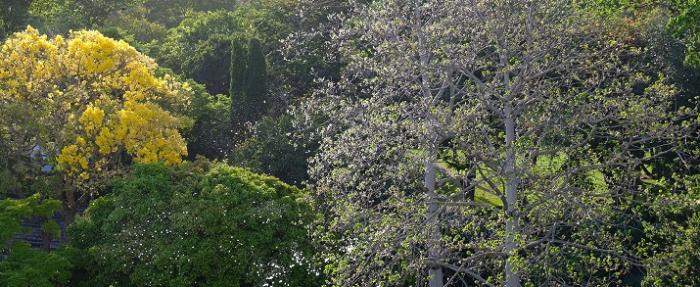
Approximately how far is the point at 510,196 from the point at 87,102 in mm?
14046

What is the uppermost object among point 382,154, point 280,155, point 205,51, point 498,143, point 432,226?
point 205,51

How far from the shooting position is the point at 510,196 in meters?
12.0

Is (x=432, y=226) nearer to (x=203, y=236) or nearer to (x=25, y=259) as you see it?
(x=203, y=236)

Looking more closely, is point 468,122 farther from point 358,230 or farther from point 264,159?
point 264,159

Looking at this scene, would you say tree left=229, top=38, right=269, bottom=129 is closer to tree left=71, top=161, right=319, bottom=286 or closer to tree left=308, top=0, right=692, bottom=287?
tree left=71, top=161, right=319, bottom=286

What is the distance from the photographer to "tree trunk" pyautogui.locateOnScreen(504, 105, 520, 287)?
37.8ft

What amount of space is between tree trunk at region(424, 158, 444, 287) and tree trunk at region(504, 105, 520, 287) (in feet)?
3.18

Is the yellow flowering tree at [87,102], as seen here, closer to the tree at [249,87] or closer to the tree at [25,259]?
the tree at [25,259]

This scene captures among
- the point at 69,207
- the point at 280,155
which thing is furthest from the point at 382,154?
the point at 69,207

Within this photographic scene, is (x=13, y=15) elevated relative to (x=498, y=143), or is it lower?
elevated

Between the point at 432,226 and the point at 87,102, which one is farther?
the point at 87,102

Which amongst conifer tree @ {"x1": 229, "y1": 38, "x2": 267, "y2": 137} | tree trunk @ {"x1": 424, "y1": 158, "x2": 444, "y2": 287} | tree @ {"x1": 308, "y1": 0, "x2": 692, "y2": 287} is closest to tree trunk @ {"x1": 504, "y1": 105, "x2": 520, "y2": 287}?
tree @ {"x1": 308, "y1": 0, "x2": 692, "y2": 287}

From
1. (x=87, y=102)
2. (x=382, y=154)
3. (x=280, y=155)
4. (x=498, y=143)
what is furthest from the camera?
(x=280, y=155)

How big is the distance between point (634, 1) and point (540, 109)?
7362 mm
